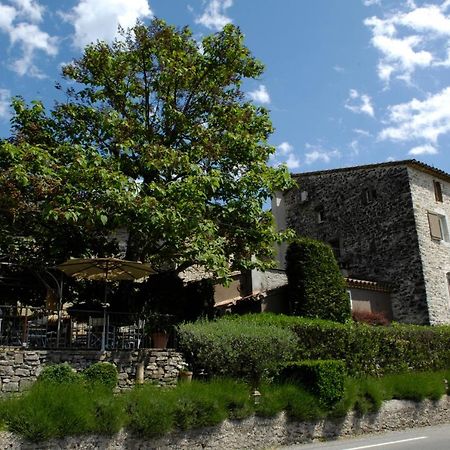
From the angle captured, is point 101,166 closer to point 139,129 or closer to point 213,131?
point 139,129

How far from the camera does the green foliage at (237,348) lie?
1226 cm

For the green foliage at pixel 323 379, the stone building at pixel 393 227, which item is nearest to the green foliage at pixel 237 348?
the green foliage at pixel 323 379

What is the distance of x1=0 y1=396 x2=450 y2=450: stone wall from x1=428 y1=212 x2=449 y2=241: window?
1142cm

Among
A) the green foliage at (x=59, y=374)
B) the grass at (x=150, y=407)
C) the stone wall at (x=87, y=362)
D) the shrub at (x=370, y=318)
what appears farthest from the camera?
the shrub at (x=370, y=318)

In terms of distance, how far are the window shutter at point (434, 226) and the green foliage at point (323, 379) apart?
14.6 metres

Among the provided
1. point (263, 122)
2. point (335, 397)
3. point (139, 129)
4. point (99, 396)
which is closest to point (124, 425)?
point (99, 396)

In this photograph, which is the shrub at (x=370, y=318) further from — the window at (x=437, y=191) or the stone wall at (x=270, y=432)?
the window at (x=437, y=191)

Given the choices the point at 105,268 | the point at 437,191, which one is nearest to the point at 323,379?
the point at 105,268

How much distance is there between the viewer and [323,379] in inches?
474

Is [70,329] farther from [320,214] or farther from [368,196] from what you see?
[320,214]

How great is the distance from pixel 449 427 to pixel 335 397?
4107 mm

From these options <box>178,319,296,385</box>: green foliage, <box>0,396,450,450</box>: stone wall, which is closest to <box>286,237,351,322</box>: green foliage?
<box>0,396,450,450</box>: stone wall

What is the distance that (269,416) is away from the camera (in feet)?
36.3

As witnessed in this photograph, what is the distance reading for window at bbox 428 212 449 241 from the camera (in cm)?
2502
